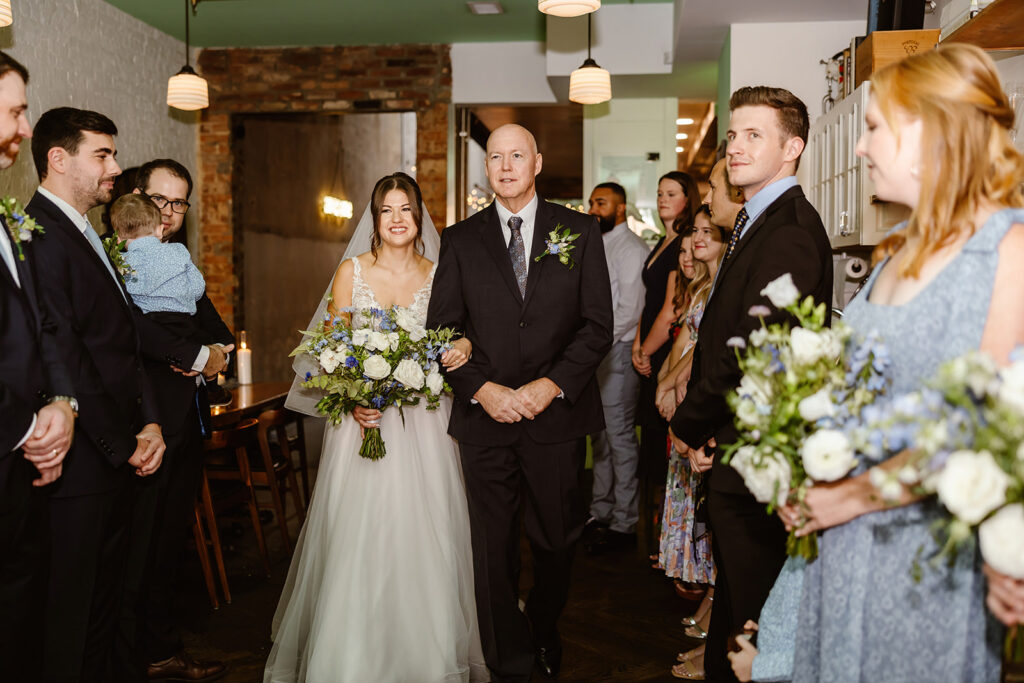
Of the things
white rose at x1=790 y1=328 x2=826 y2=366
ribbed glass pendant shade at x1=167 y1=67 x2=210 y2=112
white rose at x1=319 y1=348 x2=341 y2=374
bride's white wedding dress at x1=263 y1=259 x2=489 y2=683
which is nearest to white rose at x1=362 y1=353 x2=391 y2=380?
white rose at x1=319 y1=348 x2=341 y2=374

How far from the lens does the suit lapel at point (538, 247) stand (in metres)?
3.02

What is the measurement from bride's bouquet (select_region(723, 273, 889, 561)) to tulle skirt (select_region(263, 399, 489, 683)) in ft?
5.96

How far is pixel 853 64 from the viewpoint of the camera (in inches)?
169

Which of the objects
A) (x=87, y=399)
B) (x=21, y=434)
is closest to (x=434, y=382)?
(x=87, y=399)

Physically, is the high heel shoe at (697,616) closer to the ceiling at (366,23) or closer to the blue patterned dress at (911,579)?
the blue patterned dress at (911,579)

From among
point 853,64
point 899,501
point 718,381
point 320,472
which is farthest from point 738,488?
point 853,64

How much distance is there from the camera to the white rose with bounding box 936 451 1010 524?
1.15 metres

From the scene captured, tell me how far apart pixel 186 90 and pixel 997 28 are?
17.9 feet

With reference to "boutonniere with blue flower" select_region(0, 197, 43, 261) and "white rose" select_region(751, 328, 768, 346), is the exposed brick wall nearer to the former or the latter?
"boutonniere with blue flower" select_region(0, 197, 43, 261)

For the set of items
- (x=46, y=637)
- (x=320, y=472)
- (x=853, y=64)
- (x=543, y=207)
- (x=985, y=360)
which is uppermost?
(x=853, y=64)

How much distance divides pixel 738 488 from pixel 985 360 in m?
1.06

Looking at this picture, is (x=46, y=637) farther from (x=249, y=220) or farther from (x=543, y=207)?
(x=249, y=220)

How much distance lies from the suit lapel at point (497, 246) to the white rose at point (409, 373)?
459mm

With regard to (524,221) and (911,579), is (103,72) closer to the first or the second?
(524,221)
